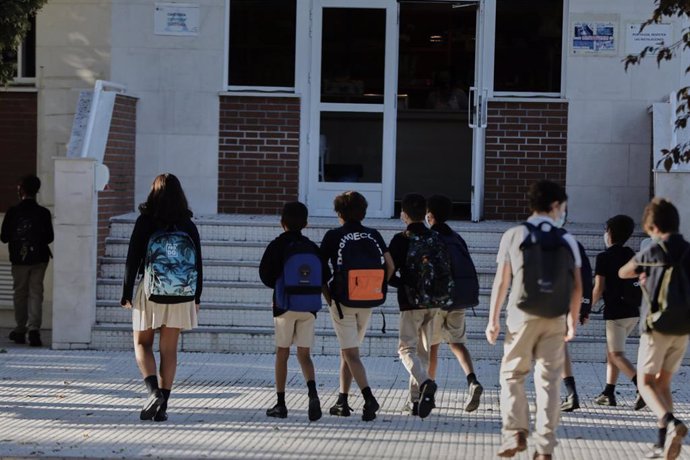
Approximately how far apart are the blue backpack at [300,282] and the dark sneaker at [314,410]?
0.67 meters

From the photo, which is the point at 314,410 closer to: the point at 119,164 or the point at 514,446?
the point at 514,446

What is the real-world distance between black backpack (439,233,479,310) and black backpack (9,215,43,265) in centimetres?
541

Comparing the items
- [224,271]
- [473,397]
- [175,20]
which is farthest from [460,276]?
[175,20]

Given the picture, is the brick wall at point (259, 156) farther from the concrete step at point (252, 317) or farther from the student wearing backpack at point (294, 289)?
the student wearing backpack at point (294, 289)

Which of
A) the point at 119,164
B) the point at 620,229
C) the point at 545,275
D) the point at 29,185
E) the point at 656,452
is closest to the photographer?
the point at 545,275

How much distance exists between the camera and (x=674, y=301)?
7336 millimetres

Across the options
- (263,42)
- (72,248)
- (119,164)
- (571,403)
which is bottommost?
(571,403)

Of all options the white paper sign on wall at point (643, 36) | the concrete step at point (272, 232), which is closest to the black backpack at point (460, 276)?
the concrete step at point (272, 232)

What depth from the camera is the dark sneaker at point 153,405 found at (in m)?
8.54

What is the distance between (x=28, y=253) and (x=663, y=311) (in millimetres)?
7514

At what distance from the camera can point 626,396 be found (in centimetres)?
993

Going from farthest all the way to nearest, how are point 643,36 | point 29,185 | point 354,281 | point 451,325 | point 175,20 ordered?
1. point 175,20
2. point 643,36
3. point 29,185
4. point 451,325
5. point 354,281

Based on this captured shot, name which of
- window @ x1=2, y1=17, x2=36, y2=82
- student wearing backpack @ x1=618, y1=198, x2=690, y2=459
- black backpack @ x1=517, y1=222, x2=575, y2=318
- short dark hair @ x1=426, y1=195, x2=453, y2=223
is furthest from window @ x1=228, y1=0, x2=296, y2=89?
black backpack @ x1=517, y1=222, x2=575, y2=318

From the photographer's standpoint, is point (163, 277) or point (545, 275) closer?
point (545, 275)
